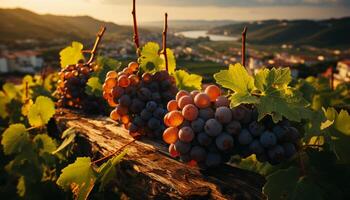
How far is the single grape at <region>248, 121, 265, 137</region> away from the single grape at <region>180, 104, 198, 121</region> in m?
0.26

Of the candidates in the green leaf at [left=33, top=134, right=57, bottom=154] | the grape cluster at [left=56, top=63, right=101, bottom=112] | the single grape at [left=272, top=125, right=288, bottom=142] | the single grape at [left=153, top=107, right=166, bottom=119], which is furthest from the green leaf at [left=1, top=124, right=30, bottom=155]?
the single grape at [left=272, top=125, right=288, bottom=142]

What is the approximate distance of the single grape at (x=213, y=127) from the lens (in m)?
1.60

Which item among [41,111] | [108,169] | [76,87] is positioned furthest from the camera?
[76,87]

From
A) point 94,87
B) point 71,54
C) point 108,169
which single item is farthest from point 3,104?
point 108,169

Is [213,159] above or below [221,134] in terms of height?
below

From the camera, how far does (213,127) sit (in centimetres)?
160

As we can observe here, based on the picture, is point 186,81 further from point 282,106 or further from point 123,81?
point 282,106

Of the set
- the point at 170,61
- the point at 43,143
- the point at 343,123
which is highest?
the point at 170,61

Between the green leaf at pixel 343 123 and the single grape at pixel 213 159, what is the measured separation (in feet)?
1.87

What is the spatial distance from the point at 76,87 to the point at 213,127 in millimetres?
2097

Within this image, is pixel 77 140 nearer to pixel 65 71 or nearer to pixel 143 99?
pixel 143 99

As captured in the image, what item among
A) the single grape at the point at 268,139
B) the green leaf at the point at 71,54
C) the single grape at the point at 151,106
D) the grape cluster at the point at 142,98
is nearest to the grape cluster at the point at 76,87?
the green leaf at the point at 71,54

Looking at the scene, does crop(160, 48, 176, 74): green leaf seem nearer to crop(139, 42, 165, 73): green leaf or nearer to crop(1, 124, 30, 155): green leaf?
crop(139, 42, 165, 73): green leaf

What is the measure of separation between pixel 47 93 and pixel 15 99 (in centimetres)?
77
